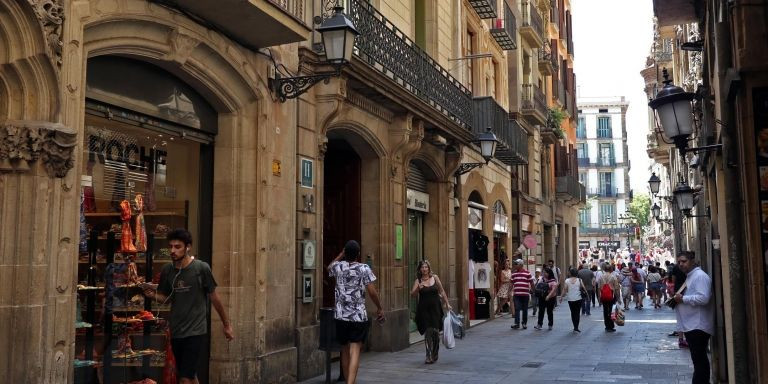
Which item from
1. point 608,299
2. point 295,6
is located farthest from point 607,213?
point 295,6

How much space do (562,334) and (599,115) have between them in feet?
230

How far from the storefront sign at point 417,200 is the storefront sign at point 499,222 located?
6404 mm

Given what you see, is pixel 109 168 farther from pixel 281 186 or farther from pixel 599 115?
pixel 599 115

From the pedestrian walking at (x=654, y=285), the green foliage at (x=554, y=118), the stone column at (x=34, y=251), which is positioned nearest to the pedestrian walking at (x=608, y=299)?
the pedestrian walking at (x=654, y=285)

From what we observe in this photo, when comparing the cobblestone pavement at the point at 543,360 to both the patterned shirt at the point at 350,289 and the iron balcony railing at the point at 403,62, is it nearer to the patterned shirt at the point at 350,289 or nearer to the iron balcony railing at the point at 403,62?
the patterned shirt at the point at 350,289

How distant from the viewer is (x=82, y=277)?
7488 mm

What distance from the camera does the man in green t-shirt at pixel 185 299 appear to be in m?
6.41

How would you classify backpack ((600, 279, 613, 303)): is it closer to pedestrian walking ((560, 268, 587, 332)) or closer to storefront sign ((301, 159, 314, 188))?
pedestrian walking ((560, 268, 587, 332))

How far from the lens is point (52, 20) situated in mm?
6004

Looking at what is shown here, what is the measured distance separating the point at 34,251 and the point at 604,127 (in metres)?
81.9

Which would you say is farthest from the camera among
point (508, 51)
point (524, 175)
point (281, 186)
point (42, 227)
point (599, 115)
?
point (599, 115)

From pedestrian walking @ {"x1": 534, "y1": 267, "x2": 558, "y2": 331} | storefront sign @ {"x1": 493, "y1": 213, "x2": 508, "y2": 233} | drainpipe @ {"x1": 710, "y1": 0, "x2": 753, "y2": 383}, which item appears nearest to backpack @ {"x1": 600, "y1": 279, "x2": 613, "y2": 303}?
pedestrian walking @ {"x1": 534, "y1": 267, "x2": 558, "y2": 331}

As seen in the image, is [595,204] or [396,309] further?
[595,204]

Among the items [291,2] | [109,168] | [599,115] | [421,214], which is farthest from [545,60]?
[599,115]
